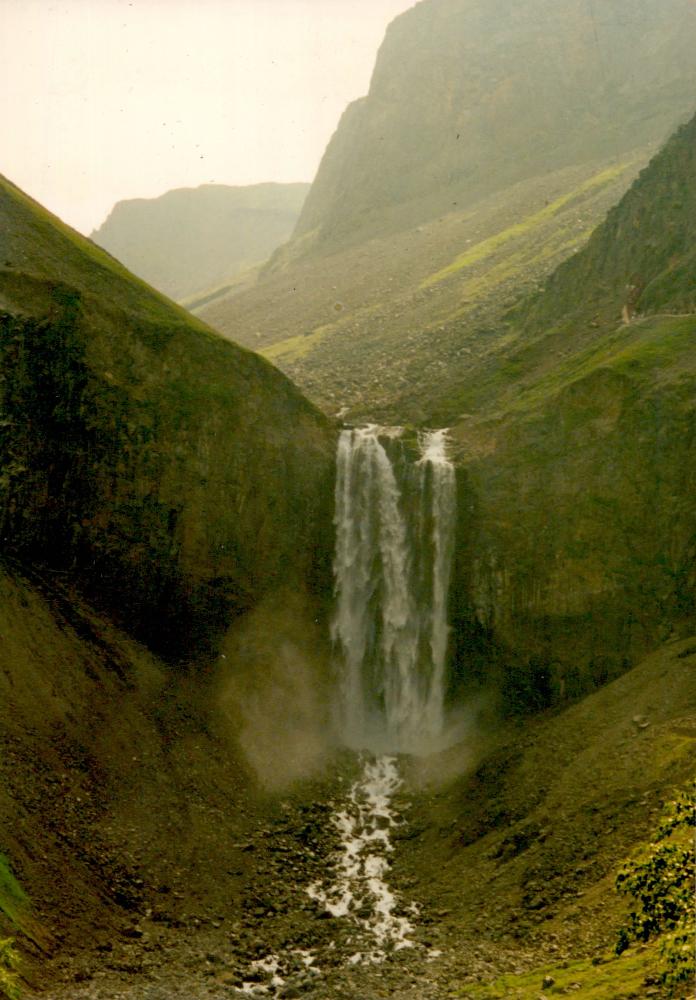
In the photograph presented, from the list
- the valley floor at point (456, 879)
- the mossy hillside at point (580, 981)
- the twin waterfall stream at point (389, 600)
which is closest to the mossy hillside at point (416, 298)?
the twin waterfall stream at point (389, 600)

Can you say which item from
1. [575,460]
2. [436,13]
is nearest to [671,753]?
[575,460]

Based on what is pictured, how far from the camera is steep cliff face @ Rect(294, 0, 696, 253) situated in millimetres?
132875

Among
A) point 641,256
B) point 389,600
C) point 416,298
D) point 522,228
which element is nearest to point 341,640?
point 389,600

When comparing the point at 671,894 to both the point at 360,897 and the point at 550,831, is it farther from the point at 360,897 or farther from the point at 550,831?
the point at 360,897

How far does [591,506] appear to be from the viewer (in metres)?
43.3

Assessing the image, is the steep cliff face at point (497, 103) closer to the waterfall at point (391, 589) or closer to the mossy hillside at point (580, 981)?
the waterfall at point (391, 589)

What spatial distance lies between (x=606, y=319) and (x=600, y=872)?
39.0 metres

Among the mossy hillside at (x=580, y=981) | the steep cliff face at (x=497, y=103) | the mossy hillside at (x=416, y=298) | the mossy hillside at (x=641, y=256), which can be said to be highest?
the steep cliff face at (x=497, y=103)

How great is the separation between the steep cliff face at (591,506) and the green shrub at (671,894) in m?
25.6

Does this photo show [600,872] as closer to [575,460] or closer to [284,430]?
[575,460]

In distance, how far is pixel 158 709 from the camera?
37469 millimetres

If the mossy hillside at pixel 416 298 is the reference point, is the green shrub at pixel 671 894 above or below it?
below

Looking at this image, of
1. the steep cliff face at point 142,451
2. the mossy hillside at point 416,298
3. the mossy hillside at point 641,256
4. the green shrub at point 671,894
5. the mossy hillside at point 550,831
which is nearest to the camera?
the green shrub at point 671,894

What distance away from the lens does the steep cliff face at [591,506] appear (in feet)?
134
